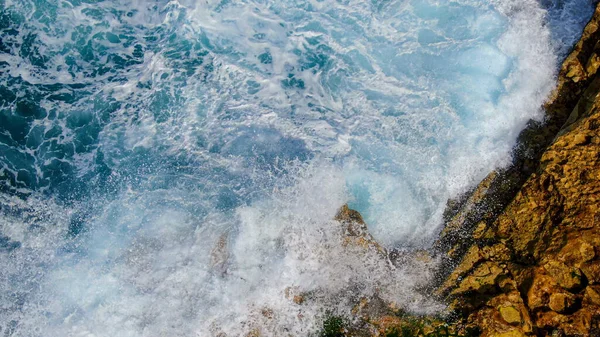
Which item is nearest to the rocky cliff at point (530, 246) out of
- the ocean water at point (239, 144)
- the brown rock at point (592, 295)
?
the brown rock at point (592, 295)

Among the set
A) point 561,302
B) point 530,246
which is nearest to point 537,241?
point 530,246

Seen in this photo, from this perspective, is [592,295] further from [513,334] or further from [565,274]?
[513,334]

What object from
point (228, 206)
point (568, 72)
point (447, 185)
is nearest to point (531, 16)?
point (568, 72)

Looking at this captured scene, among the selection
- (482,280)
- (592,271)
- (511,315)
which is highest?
(592,271)

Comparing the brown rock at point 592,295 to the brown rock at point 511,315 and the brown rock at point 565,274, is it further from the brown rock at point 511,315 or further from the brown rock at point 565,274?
the brown rock at point 511,315

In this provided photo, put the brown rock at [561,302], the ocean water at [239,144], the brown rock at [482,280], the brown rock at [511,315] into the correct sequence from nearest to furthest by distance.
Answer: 1. the brown rock at [561,302]
2. the brown rock at [511,315]
3. the brown rock at [482,280]
4. the ocean water at [239,144]

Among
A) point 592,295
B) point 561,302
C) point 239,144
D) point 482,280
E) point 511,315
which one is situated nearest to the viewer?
point 592,295
